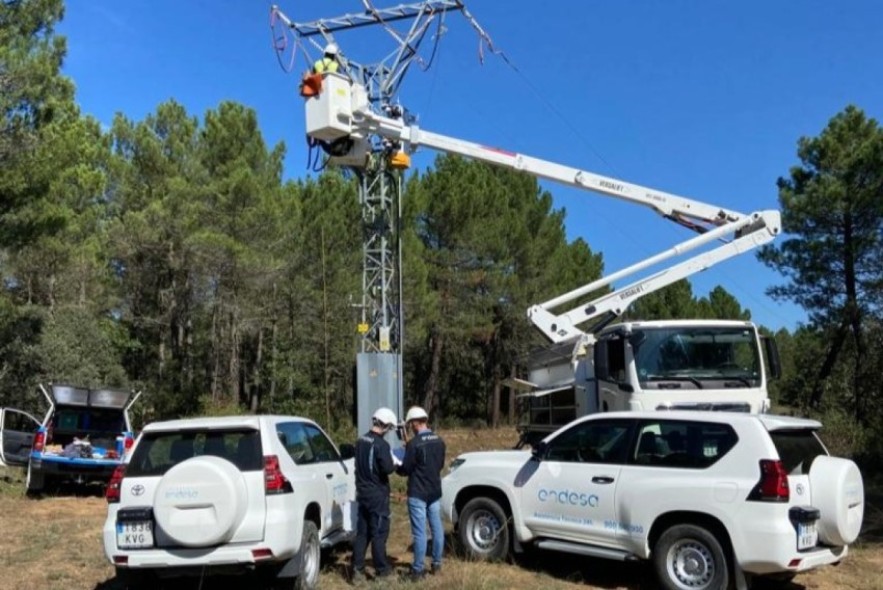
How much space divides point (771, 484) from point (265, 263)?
24766 millimetres

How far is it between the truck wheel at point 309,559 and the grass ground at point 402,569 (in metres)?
0.40

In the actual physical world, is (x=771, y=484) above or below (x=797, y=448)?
below

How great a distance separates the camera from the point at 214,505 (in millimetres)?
6543

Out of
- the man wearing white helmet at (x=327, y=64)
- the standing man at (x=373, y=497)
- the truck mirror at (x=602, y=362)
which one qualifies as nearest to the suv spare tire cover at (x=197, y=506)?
the standing man at (x=373, y=497)

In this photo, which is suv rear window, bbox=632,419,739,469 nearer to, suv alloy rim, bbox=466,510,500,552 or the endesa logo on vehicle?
the endesa logo on vehicle

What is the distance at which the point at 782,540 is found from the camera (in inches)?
264

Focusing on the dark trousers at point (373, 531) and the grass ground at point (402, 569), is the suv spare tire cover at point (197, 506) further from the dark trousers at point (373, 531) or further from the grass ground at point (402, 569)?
the dark trousers at point (373, 531)

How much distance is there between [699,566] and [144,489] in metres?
4.79

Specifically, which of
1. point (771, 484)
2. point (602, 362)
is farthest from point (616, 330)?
point (771, 484)

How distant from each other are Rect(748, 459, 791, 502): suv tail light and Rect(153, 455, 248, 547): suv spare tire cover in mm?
4283

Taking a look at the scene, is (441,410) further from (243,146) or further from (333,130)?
→ (333,130)

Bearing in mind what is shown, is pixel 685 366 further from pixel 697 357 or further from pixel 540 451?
pixel 540 451

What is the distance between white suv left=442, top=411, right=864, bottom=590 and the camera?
6867 millimetres

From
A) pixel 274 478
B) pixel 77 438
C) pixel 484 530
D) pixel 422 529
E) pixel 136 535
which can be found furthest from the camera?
pixel 77 438
